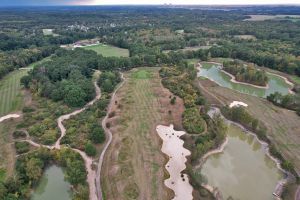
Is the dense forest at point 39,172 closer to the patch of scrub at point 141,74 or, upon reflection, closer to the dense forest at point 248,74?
the patch of scrub at point 141,74

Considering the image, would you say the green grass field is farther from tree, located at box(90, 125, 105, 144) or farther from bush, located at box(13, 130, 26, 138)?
bush, located at box(13, 130, 26, 138)

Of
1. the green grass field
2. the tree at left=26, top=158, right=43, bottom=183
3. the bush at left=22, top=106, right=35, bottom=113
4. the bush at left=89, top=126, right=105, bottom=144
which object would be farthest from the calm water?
the green grass field

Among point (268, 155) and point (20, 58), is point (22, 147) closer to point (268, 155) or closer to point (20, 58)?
point (268, 155)

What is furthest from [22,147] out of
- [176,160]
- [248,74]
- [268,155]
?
[248,74]

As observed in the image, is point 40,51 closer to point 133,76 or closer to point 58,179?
point 133,76

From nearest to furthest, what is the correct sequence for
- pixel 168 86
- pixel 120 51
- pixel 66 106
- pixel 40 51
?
pixel 66 106 < pixel 168 86 < pixel 40 51 < pixel 120 51

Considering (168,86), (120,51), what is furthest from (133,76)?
(120,51)

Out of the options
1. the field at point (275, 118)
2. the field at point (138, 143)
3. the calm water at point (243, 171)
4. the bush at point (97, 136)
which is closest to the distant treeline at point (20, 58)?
the field at point (138, 143)
